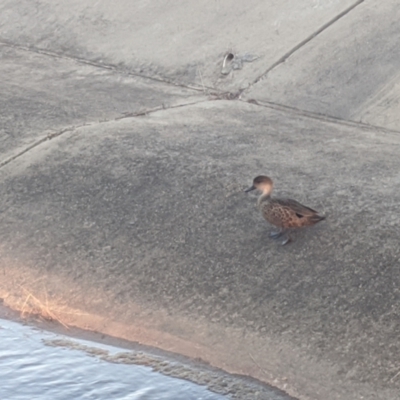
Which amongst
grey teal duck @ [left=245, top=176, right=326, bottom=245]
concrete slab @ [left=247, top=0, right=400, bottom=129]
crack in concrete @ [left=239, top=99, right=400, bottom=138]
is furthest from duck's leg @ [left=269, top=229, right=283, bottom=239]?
concrete slab @ [left=247, top=0, right=400, bottom=129]

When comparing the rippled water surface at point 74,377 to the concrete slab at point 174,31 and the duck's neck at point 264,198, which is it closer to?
the duck's neck at point 264,198

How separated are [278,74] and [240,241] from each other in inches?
122

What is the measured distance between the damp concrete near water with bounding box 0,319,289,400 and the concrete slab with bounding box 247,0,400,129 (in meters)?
3.45

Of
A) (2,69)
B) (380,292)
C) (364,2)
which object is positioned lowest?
(380,292)

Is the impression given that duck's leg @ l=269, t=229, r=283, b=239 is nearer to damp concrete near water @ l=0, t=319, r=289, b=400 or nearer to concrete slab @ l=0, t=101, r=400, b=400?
concrete slab @ l=0, t=101, r=400, b=400

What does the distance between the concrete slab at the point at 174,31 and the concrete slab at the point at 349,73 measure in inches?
9.0

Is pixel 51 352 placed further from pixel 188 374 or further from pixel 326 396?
pixel 326 396

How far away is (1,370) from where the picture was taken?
536 cm

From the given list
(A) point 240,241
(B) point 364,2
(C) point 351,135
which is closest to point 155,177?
(A) point 240,241

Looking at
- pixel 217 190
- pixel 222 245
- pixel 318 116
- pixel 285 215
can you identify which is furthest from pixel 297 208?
pixel 318 116

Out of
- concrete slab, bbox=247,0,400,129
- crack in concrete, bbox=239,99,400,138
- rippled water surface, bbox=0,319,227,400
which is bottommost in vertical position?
rippled water surface, bbox=0,319,227,400

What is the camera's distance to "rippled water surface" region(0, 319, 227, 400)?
507 cm

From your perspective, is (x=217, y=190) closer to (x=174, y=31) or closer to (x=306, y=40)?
(x=306, y=40)

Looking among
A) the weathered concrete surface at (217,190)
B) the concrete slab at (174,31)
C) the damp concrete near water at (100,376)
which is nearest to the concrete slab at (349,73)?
the weathered concrete surface at (217,190)
